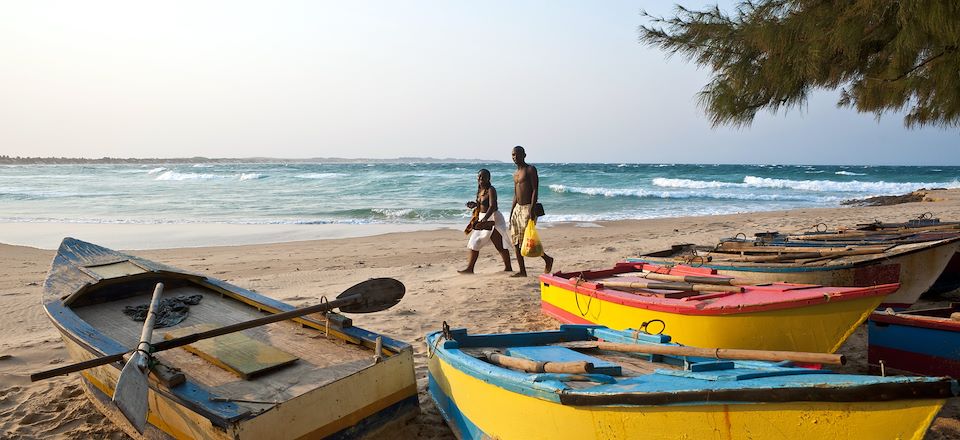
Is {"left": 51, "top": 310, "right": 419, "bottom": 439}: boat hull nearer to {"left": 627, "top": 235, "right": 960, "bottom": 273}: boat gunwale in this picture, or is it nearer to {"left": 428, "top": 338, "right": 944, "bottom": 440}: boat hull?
{"left": 428, "top": 338, "right": 944, "bottom": 440}: boat hull

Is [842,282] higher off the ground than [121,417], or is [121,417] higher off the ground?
[842,282]

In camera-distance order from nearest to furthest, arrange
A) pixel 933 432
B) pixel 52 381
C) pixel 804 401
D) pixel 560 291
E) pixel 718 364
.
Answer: pixel 804 401, pixel 718 364, pixel 933 432, pixel 52 381, pixel 560 291

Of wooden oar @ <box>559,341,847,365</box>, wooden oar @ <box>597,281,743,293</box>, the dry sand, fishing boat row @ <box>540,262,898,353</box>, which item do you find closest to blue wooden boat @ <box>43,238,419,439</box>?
the dry sand

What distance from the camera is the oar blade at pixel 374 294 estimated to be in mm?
4207

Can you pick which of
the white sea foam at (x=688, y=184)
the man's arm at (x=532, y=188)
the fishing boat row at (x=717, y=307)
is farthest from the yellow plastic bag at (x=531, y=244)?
the white sea foam at (x=688, y=184)

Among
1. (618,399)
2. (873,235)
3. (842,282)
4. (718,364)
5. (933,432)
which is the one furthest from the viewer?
(873,235)

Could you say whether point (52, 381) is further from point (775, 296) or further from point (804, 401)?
point (775, 296)

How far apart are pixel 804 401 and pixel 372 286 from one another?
2.87 metres

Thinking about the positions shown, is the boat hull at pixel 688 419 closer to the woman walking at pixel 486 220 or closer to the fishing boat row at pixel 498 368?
the fishing boat row at pixel 498 368

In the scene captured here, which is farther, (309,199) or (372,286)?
(309,199)

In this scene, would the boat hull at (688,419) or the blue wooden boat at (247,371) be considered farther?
the blue wooden boat at (247,371)

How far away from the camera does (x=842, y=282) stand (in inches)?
211

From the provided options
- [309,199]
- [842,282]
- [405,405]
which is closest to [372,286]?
[405,405]

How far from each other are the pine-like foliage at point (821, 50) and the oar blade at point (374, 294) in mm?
3834
